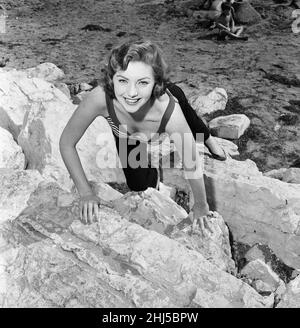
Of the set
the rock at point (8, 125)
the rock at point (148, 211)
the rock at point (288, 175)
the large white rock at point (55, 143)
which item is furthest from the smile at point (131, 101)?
the rock at point (288, 175)

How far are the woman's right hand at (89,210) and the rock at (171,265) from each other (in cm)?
4

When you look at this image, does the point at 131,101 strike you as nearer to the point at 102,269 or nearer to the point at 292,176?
the point at 102,269

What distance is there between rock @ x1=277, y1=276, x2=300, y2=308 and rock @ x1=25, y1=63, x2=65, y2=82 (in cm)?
533

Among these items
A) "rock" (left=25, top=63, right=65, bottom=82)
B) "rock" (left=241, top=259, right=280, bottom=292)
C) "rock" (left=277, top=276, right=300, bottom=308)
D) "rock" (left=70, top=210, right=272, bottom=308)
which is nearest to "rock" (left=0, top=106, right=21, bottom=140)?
"rock" (left=70, top=210, right=272, bottom=308)

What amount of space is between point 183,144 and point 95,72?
5015 mm

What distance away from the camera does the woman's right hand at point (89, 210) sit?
2.75 m

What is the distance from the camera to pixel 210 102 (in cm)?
626

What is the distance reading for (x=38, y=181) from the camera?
3141 mm

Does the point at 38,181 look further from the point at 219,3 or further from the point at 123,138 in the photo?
the point at 219,3

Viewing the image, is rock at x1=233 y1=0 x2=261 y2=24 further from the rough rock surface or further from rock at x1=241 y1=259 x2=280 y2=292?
the rough rock surface

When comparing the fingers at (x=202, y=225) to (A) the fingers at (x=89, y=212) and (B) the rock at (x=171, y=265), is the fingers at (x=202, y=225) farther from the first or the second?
(A) the fingers at (x=89, y=212)

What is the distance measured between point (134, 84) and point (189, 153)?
2.09 ft

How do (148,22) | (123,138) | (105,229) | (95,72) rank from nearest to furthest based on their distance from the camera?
(105,229), (123,138), (95,72), (148,22)

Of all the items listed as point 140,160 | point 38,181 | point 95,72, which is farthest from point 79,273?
point 95,72
